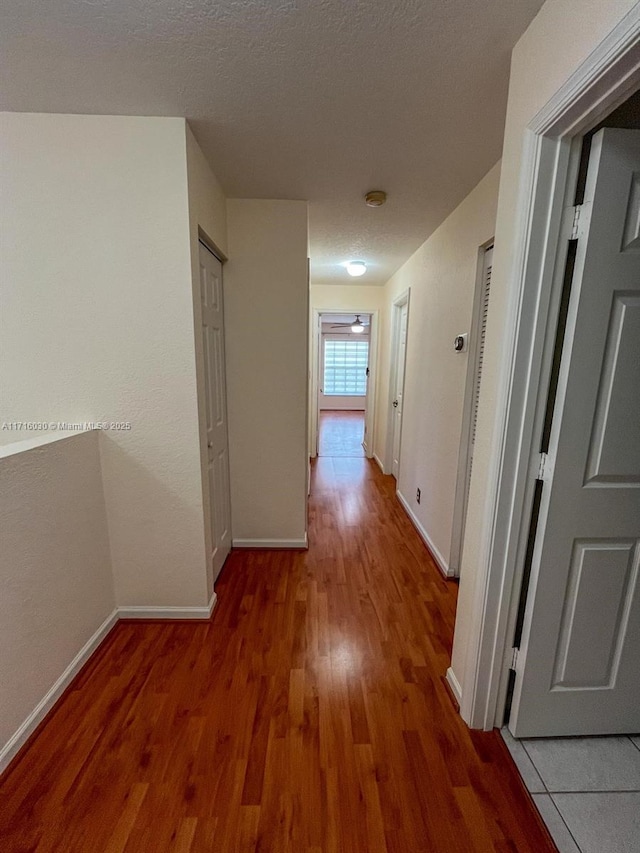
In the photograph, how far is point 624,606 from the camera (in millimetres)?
1222

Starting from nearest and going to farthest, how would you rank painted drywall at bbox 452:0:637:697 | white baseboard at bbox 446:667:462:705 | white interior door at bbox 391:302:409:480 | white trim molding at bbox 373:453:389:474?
painted drywall at bbox 452:0:637:697
white baseboard at bbox 446:667:462:705
white interior door at bbox 391:302:409:480
white trim molding at bbox 373:453:389:474

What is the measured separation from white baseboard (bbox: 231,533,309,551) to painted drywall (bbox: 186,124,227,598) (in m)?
0.62

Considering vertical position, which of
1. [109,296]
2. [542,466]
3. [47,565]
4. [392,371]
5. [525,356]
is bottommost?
[47,565]

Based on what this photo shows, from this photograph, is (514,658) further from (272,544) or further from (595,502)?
(272,544)

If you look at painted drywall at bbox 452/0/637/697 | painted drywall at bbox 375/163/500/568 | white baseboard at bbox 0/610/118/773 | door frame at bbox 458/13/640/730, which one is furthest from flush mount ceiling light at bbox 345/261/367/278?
white baseboard at bbox 0/610/118/773

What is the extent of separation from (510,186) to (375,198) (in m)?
1.16

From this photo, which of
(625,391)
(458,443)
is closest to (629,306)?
(625,391)

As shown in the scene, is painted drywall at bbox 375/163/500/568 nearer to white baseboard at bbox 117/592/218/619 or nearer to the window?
white baseboard at bbox 117/592/218/619

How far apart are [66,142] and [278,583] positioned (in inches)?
100.0

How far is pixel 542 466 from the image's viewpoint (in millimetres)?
1154

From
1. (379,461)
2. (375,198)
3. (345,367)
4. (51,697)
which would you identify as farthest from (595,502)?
(345,367)

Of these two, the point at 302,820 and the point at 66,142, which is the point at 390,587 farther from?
the point at 66,142

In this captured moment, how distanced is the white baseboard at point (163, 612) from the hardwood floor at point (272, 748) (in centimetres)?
5

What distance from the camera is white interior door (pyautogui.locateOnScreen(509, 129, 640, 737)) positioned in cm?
100
